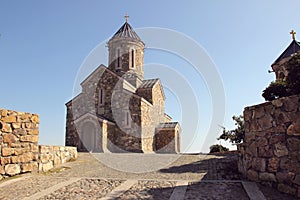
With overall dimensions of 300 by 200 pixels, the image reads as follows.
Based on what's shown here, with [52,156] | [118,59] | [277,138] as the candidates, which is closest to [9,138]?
[52,156]

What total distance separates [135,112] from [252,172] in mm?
12363

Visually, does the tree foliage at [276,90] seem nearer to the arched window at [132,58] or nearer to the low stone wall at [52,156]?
the low stone wall at [52,156]

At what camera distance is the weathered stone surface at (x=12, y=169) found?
5940mm

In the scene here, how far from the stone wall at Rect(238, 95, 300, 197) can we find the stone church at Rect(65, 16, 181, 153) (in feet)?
37.5

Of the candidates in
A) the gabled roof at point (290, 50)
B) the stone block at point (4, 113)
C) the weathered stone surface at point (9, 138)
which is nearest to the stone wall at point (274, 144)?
the weathered stone surface at point (9, 138)

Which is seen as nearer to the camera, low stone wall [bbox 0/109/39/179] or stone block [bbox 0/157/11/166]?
stone block [bbox 0/157/11/166]

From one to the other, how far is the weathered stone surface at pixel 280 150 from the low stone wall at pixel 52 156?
614 cm

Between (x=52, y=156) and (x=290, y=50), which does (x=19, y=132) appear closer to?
(x=52, y=156)

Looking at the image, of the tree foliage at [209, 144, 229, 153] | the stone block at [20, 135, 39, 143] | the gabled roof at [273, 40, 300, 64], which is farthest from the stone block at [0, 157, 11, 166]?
the gabled roof at [273, 40, 300, 64]

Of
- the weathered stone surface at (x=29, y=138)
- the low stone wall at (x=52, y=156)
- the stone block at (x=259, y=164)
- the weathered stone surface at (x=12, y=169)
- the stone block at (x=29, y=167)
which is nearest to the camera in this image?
the stone block at (x=259, y=164)

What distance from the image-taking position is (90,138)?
52.5 ft

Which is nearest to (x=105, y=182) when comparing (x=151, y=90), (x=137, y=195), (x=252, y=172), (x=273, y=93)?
(x=137, y=195)

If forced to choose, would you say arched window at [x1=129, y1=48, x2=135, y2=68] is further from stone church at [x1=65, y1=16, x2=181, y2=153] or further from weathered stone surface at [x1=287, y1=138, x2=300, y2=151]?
weathered stone surface at [x1=287, y1=138, x2=300, y2=151]

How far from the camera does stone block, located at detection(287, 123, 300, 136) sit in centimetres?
451
